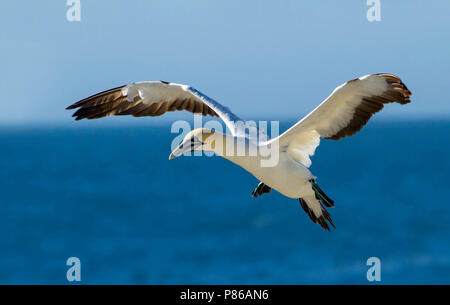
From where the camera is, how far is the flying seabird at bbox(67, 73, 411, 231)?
37.6 ft

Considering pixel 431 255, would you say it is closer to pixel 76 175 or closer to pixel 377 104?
pixel 377 104

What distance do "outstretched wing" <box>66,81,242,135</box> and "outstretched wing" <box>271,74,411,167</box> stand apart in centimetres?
135

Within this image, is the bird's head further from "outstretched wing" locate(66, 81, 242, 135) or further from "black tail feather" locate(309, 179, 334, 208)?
"black tail feather" locate(309, 179, 334, 208)

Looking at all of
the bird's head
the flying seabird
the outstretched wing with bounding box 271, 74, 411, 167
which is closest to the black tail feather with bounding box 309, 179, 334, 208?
the flying seabird

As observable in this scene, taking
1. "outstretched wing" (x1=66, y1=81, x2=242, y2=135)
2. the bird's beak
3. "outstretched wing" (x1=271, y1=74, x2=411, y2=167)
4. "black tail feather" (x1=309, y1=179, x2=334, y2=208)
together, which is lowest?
"black tail feather" (x1=309, y1=179, x2=334, y2=208)

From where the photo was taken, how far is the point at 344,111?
1197cm

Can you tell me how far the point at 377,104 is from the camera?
11766mm

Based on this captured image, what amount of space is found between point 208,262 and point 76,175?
4630 centimetres

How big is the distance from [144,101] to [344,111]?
11.2 feet

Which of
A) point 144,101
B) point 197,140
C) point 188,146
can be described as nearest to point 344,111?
point 197,140

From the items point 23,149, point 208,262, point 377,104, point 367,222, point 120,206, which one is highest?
point 23,149

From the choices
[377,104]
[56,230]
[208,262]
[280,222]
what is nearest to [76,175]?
[56,230]

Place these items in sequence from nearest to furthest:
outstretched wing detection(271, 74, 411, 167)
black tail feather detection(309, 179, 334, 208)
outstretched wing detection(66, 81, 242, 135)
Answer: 1. outstretched wing detection(271, 74, 411, 167)
2. black tail feather detection(309, 179, 334, 208)
3. outstretched wing detection(66, 81, 242, 135)

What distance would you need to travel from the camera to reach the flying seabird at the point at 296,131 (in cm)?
1145
